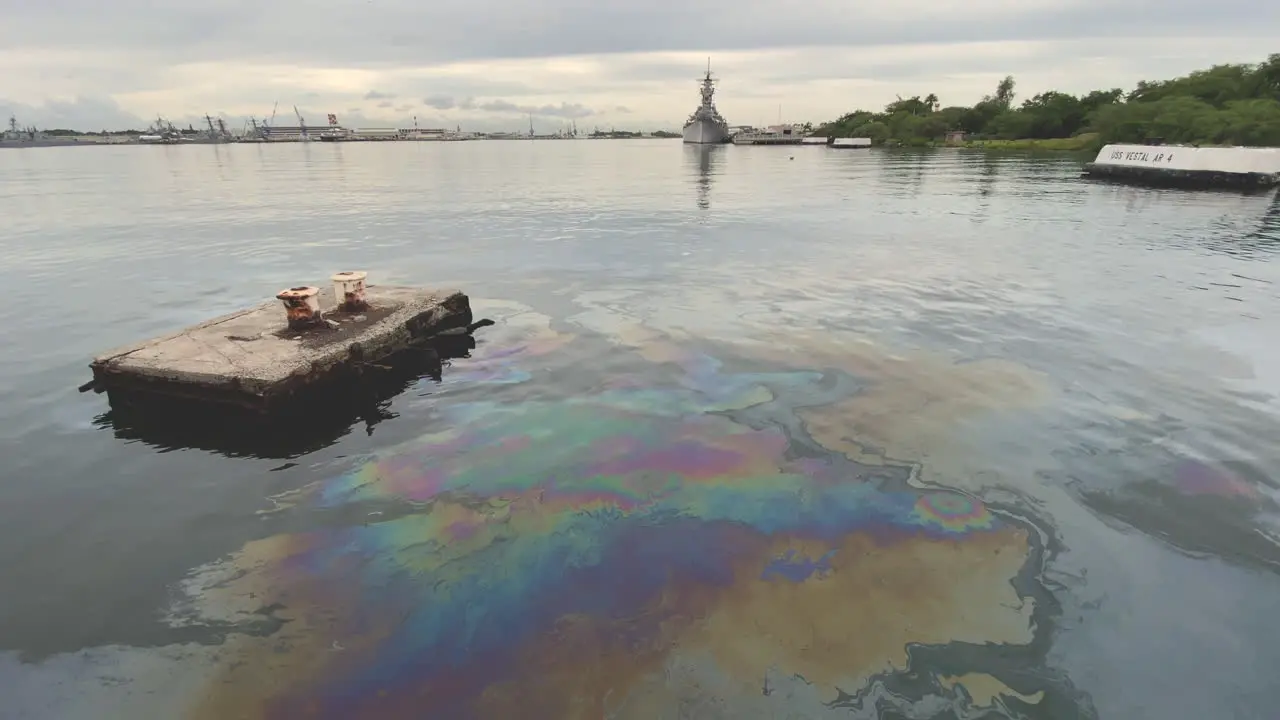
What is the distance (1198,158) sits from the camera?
2263 inches

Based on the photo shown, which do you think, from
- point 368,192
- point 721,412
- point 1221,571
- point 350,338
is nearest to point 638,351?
point 721,412

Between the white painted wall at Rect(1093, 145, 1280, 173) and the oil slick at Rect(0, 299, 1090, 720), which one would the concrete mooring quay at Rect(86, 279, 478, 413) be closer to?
the oil slick at Rect(0, 299, 1090, 720)

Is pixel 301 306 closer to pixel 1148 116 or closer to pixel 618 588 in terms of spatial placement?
pixel 618 588

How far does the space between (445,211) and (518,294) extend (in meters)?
27.5

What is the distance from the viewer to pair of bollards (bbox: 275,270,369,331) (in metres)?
13.0

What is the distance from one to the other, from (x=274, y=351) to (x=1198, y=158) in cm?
7705

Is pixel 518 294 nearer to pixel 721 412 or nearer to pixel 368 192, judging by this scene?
pixel 721 412

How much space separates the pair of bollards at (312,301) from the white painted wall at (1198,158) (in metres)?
73.1

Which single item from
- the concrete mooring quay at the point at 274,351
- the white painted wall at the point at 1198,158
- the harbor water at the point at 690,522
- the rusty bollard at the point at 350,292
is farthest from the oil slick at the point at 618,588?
the white painted wall at the point at 1198,158

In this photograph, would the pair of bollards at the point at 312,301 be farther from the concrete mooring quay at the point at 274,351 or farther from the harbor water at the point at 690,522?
the harbor water at the point at 690,522

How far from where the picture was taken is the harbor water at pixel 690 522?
6.23m

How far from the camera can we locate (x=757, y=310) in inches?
736

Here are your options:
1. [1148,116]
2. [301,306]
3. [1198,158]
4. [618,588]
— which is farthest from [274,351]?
[1148,116]

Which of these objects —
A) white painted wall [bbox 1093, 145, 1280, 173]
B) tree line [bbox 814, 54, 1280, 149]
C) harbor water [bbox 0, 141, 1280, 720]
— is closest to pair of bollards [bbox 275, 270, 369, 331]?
harbor water [bbox 0, 141, 1280, 720]
